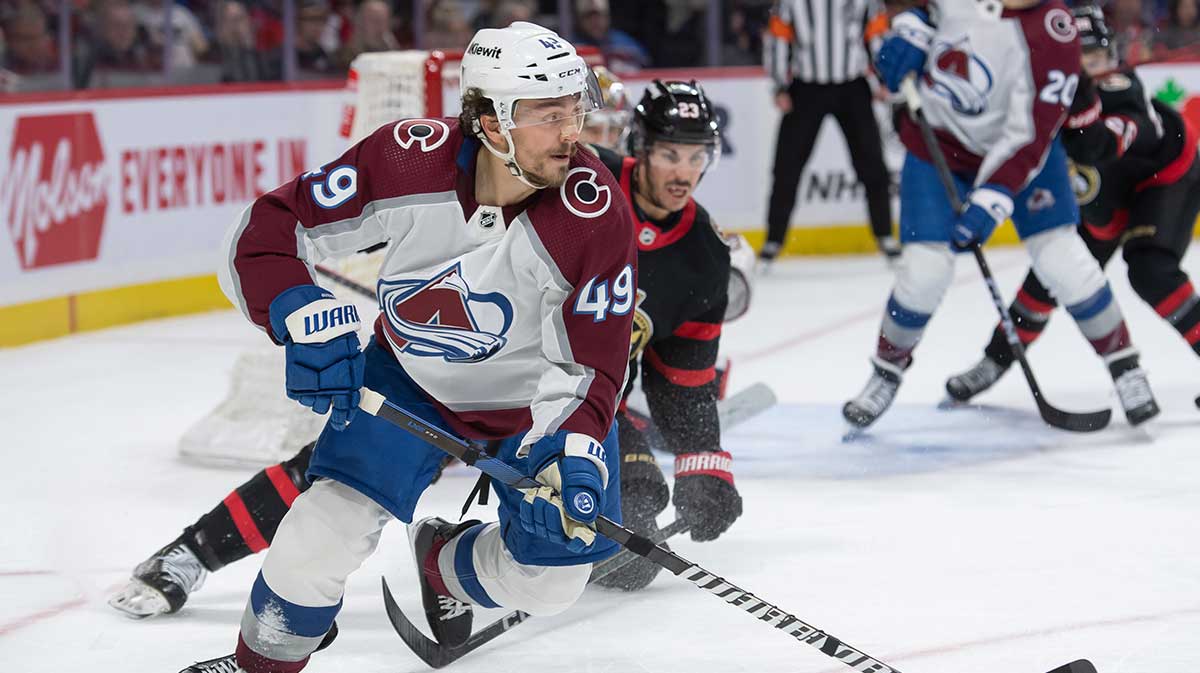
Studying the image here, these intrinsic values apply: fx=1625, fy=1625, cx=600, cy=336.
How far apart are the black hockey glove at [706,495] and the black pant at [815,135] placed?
12.4 feet

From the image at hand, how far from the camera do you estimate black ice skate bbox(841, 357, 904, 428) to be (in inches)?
153

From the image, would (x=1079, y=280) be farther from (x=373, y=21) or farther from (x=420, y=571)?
(x=373, y=21)

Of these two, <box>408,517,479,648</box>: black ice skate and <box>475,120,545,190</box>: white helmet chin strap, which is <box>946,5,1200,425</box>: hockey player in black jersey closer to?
<box>408,517,479,648</box>: black ice skate

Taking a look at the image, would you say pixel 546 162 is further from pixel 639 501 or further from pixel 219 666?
pixel 639 501

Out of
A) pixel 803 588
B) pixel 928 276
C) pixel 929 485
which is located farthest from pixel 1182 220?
pixel 803 588

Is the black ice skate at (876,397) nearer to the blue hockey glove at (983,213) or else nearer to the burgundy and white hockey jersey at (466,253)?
the blue hockey glove at (983,213)

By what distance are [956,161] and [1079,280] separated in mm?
410

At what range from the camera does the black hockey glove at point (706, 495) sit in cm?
271

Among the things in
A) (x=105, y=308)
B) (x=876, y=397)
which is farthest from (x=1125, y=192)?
(x=105, y=308)

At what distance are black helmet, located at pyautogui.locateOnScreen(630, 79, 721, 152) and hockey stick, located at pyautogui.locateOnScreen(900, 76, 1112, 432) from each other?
109cm

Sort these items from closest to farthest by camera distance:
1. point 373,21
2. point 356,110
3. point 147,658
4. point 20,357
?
1. point 147,658
2. point 356,110
3. point 20,357
4. point 373,21

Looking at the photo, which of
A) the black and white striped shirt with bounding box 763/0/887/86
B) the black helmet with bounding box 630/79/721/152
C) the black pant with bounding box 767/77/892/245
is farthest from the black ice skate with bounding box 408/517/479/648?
the black and white striped shirt with bounding box 763/0/887/86

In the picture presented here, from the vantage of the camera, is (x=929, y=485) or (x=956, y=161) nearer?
(x=929, y=485)

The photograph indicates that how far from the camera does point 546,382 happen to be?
83.2 inches
